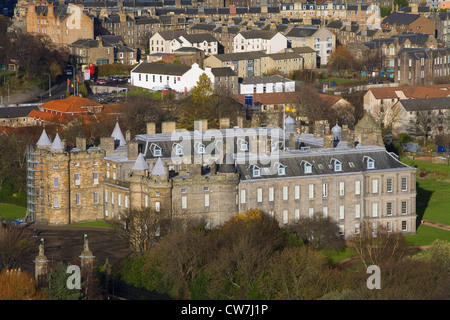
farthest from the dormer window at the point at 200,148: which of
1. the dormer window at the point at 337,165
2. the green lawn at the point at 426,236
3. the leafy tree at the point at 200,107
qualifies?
the leafy tree at the point at 200,107

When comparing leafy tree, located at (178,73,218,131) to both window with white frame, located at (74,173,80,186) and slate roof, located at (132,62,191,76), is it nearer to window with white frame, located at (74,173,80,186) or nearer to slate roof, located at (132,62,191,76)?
slate roof, located at (132,62,191,76)

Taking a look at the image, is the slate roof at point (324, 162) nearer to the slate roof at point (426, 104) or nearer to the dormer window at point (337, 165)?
the dormer window at point (337, 165)

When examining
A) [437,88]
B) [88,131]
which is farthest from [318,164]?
[437,88]

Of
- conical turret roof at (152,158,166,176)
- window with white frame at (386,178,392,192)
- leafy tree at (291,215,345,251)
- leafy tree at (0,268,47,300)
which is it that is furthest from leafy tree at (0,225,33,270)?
window with white frame at (386,178,392,192)

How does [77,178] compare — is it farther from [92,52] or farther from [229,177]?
[92,52]
